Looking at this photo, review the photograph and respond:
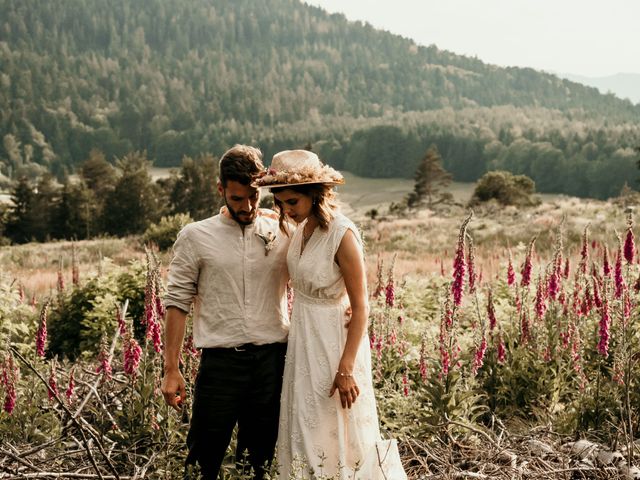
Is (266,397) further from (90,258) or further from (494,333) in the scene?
(90,258)

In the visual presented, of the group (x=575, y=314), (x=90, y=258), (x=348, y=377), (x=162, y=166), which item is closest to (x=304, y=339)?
(x=348, y=377)

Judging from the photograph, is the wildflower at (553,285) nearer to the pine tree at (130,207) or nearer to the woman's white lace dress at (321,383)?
the woman's white lace dress at (321,383)

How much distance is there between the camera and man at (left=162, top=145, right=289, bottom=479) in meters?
3.91

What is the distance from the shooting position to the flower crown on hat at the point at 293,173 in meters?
3.66

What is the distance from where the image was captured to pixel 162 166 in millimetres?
161250

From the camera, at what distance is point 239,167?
376 cm

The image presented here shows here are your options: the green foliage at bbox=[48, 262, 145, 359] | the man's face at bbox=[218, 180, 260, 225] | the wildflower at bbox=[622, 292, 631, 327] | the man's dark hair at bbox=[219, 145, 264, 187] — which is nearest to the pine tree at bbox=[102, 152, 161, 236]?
the green foliage at bbox=[48, 262, 145, 359]

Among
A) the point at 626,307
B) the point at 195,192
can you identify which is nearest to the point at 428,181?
the point at 195,192

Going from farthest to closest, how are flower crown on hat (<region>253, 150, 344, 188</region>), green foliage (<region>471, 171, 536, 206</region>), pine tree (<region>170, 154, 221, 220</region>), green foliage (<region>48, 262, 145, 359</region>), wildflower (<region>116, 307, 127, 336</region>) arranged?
green foliage (<region>471, 171, 536, 206</region>)
pine tree (<region>170, 154, 221, 220</region>)
green foliage (<region>48, 262, 145, 359</region>)
wildflower (<region>116, 307, 127, 336</region>)
flower crown on hat (<region>253, 150, 344, 188</region>)

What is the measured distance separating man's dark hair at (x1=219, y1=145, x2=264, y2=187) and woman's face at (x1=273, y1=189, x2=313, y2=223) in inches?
7.4

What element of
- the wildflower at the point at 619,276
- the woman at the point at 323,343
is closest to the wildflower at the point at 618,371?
the wildflower at the point at 619,276

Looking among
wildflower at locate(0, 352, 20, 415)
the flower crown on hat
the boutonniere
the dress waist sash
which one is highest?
the flower crown on hat

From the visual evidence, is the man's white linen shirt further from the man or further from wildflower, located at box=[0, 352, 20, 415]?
Result: wildflower, located at box=[0, 352, 20, 415]

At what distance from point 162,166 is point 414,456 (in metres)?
162
